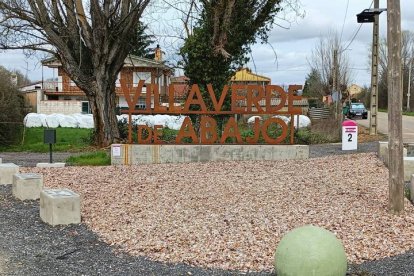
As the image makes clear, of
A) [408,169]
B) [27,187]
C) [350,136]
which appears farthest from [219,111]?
[27,187]

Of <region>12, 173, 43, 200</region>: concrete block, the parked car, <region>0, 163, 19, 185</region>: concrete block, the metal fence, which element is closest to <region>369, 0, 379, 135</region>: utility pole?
the metal fence

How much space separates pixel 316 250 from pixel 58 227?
167 inches

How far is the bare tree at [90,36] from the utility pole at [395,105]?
1214cm

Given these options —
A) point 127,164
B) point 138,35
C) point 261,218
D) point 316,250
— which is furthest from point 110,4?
point 316,250

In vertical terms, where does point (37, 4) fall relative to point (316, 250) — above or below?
above

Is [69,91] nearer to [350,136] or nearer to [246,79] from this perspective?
[246,79]

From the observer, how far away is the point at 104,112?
64.2ft

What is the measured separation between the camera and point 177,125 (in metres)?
29.6

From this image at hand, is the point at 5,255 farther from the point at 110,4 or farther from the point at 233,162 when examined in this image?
the point at 110,4

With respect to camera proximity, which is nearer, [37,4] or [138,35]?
[37,4]

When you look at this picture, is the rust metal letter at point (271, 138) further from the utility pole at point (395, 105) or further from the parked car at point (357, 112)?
the parked car at point (357, 112)

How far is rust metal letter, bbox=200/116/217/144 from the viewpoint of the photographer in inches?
568

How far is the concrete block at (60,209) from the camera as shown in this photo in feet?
24.7

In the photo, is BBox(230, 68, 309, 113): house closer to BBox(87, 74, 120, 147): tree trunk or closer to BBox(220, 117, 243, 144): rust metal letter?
BBox(220, 117, 243, 144): rust metal letter
